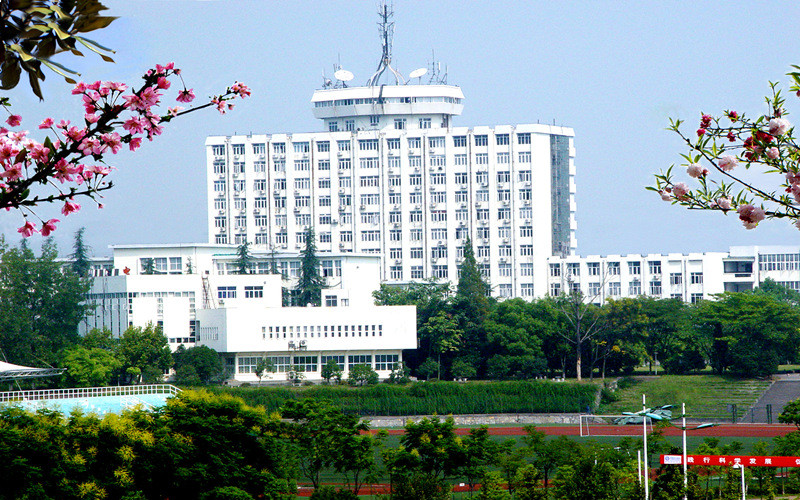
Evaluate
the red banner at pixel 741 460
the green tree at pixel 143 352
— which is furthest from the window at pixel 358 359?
the red banner at pixel 741 460

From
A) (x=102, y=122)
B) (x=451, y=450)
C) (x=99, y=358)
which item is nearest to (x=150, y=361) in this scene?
(x=99, y=358)

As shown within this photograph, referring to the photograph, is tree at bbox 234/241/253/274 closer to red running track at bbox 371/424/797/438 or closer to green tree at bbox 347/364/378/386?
green tree at bbox 347/364/378/386

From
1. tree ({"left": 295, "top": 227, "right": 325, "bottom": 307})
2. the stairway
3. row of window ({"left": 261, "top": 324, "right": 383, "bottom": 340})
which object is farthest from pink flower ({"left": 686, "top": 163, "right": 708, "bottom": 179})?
tree ({"left": 295, "top": 227, "right": 325, "bottom": 307})

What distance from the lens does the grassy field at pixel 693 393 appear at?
177ft

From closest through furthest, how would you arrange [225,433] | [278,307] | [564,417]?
1. [225,433]
2. [564,417]
3. [278,307]

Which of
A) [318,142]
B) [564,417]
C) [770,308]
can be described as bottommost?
[564,417]

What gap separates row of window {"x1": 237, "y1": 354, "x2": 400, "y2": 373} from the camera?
211 feet

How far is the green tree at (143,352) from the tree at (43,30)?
56.3 m

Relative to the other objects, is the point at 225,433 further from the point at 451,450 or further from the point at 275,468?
the point at 451,450

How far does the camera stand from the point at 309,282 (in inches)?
3086

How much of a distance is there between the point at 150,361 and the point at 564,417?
76.8 ft

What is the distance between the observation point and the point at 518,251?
95.5 meters

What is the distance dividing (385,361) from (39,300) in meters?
20.7

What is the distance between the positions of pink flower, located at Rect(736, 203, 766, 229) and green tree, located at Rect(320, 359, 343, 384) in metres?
54.9
